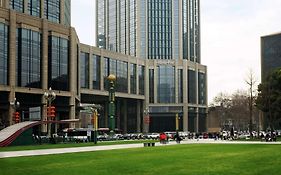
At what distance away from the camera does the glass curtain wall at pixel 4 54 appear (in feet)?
282

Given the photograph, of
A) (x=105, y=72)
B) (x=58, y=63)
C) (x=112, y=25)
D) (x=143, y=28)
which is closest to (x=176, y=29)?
(x=143, y=28)

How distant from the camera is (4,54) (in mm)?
86688

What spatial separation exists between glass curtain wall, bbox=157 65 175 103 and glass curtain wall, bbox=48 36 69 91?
5624 centimetres

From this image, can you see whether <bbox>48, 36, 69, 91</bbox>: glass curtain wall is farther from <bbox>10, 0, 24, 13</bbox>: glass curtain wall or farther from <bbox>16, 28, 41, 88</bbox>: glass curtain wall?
<bbox>10, 0, 24, 13</bbox>: glass curtain wall

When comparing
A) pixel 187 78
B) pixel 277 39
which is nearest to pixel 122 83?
pixel 187 78

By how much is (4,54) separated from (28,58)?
5.71 metres

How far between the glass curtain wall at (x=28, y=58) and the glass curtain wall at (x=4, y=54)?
2.84 metres

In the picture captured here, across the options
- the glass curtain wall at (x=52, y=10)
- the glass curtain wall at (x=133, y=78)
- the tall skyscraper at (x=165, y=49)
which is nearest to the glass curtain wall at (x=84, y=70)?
the glass curtain wall at (x=52, y=10)

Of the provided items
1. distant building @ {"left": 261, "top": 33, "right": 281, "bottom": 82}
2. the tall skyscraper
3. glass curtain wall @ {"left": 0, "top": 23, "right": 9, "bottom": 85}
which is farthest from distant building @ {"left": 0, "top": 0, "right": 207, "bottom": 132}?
distant building @ {"left": 261, "top": 33, "right": 281, "bottom": 82}

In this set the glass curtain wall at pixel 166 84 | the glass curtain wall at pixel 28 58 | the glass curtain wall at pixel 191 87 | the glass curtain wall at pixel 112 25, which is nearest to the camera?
the glass curtain wall at pixel 28 58

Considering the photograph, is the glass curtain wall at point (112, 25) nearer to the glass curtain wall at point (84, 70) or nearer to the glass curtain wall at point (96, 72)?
the glass curtain wall at point (96, 72)

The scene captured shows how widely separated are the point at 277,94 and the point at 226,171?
6848 centimetres

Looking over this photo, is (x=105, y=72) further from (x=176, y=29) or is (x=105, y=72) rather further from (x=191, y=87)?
(x=176, y=29)

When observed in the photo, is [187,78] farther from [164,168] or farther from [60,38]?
[164,168]
